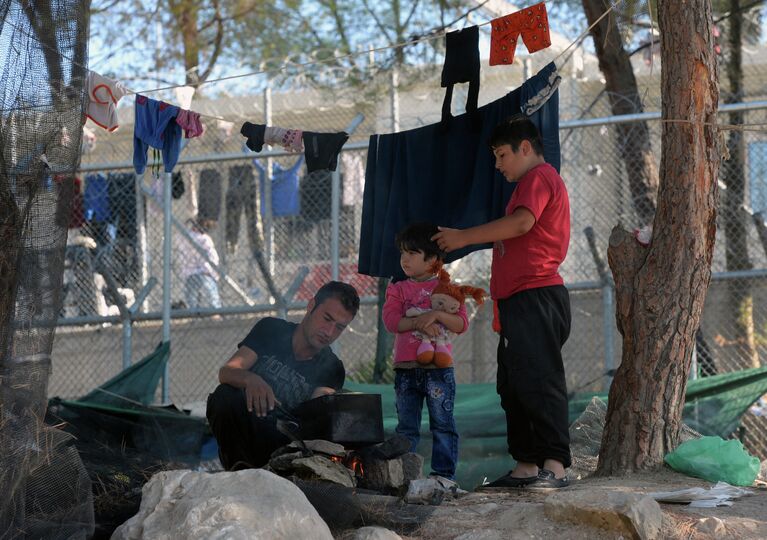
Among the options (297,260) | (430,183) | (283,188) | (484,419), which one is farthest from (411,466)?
(283,188)

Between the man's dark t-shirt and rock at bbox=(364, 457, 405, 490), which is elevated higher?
the man's dark t-shirt

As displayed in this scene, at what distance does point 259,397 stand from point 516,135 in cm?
184

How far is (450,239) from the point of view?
4.80 metres

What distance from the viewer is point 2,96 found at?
11.4 feet

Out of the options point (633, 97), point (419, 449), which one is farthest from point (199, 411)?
point (633, 97)

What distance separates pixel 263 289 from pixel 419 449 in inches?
172

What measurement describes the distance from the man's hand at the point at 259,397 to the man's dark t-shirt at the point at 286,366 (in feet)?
0.65

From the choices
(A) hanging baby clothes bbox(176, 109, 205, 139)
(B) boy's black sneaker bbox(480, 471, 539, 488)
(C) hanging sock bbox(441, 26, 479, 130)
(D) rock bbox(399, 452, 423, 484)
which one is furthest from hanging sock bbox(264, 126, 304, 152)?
(B) boy's black sneaker bbox(480, 471, 539, 488)

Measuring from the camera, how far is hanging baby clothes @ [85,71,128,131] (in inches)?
228

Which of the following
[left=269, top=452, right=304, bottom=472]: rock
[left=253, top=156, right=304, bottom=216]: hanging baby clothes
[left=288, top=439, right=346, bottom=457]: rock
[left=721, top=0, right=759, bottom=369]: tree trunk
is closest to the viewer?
[left=269, top=452, right=304, bottom=472]: rock

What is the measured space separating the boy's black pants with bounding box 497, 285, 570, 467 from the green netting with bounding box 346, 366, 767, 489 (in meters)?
1.39

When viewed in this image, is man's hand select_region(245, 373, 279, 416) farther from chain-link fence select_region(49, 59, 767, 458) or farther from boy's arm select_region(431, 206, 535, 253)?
chain-link fence select_region(49, 59, 767, 458)

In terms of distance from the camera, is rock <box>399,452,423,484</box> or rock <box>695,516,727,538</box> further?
rock <box>399,452,423,484</box>

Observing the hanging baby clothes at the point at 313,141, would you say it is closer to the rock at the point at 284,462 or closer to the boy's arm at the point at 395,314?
the boy's arm at the point at 395,314
